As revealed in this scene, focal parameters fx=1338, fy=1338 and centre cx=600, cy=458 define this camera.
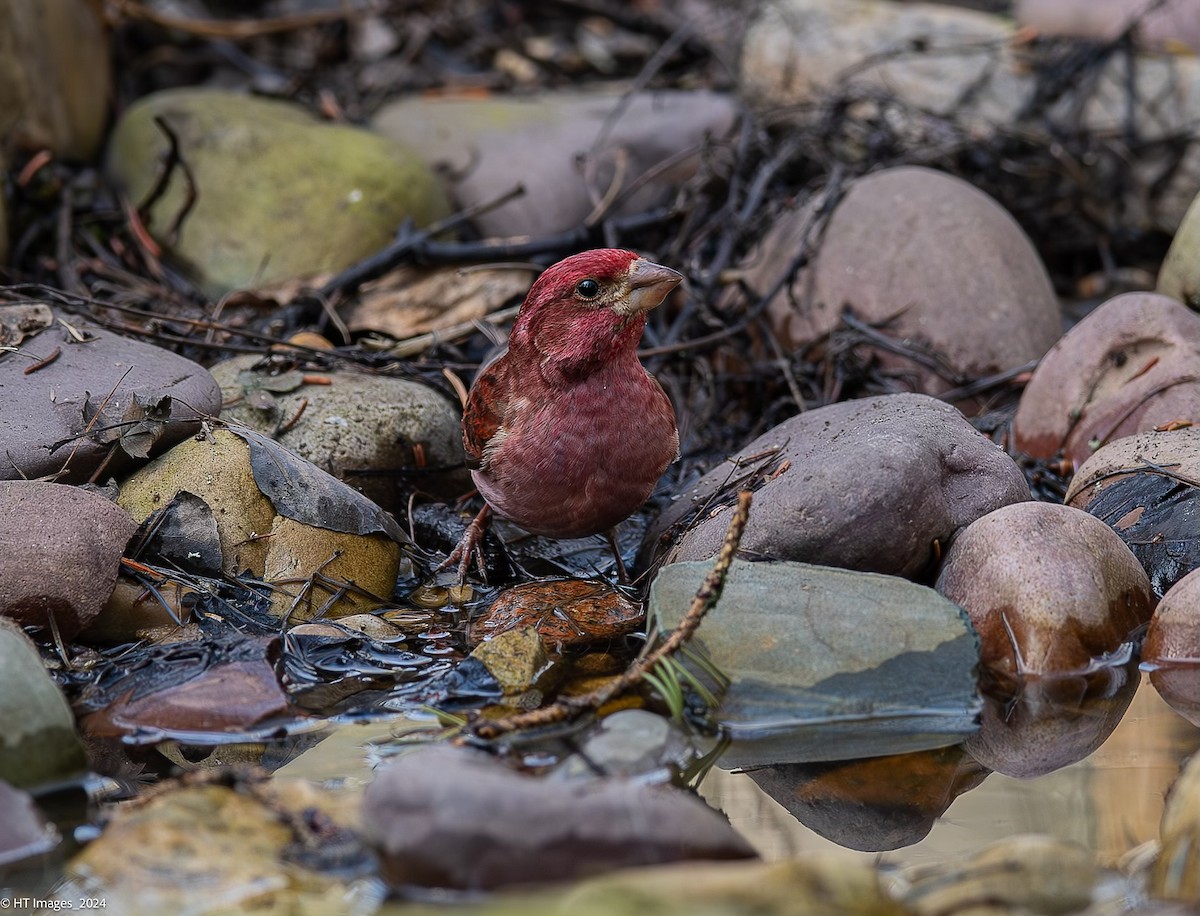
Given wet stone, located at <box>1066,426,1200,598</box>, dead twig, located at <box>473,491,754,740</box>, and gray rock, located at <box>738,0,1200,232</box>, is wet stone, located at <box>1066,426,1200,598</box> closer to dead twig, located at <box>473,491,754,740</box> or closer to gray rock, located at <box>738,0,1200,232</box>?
dead twig, located at <box>473,491,754,740</box>

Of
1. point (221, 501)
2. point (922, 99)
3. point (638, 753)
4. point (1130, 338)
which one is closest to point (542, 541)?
point (221, 501)

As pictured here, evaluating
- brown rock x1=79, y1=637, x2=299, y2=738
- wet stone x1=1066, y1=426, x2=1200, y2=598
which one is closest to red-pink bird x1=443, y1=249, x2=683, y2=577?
brown rock x1=79, y1=637, x2=299, y2=738

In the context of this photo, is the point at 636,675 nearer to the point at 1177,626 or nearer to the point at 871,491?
the point at 871,491

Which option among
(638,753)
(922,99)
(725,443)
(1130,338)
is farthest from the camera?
(922,99)

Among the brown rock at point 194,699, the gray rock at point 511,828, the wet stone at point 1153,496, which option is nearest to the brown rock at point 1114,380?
the wet stone at point 1153,496

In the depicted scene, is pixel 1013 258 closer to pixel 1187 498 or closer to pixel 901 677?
pixel 1187 498

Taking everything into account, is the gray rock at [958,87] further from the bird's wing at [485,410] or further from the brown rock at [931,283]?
the bird's wing at [485,410]

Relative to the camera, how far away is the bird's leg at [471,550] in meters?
4.86

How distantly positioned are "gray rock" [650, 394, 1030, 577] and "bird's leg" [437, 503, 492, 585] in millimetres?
781

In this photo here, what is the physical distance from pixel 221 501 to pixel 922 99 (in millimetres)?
4902

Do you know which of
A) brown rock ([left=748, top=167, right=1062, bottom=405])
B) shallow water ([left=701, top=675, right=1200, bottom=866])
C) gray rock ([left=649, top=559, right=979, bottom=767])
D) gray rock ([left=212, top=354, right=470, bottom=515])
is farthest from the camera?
brown rock ([left=748, top=167, right=1062, bottom=405])

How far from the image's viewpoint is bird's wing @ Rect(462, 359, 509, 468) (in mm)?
4562

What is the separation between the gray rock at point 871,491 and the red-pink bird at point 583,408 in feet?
1.09

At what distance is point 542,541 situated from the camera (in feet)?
17.5
